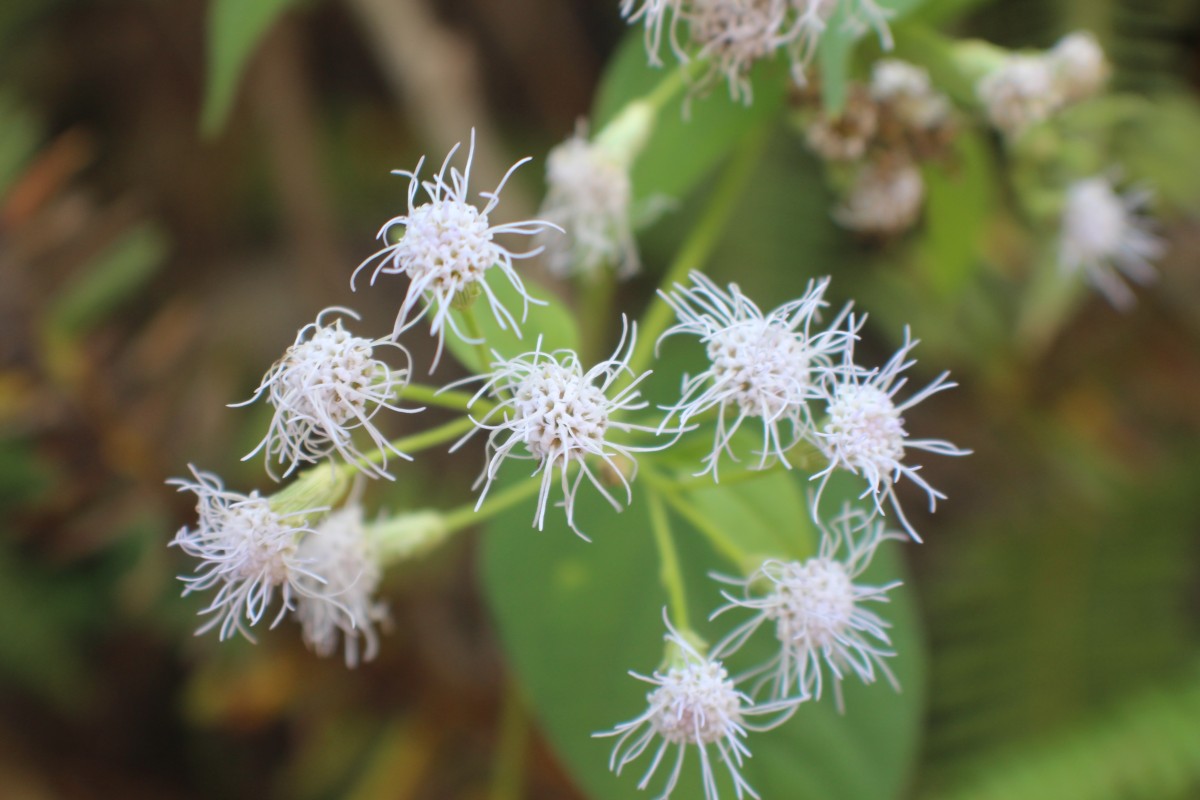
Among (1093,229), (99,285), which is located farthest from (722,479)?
(99,285)

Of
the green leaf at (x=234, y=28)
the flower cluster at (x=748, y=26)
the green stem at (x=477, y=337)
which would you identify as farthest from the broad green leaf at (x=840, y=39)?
the green leaf at (x=234, y=28)

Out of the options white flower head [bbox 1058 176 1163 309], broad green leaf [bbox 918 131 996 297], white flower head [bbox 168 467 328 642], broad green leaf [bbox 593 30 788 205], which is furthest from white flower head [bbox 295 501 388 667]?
white flower head [bbox 1058 176 1163 309]

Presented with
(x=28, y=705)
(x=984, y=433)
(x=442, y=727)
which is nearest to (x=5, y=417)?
(x=28, y=705)

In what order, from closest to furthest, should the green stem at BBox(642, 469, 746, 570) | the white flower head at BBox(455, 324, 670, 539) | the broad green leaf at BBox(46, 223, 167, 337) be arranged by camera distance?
the white flower head at BBox(455, 324, 670, 539), the green stem at BBox(642, 469, 746, 570), the broad green leaf at BBox(46, 223, 167, 337)

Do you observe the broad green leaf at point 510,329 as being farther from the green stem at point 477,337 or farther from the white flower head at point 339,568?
the white flower head at point 339,568

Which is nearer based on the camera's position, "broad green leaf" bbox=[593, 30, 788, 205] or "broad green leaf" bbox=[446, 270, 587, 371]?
"broad green leaf" bbox=[446, 270, 587, 371]

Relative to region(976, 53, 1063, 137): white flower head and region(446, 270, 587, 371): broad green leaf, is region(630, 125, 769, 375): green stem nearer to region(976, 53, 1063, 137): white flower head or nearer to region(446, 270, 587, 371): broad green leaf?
region(446, 270, 587, 371): broad green leaf
